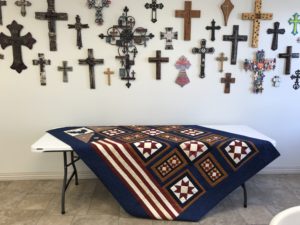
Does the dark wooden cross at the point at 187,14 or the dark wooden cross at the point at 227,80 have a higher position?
the dark wooden cross at the point at 187,14

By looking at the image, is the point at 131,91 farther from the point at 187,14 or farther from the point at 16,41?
the point at 16,41

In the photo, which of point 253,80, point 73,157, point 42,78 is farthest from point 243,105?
point 42,78

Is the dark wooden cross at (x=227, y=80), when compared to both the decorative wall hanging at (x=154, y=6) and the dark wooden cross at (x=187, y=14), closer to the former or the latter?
the dark wooden cross at (x=187, y=14)

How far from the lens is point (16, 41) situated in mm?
2621

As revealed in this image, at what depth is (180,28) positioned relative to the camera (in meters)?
2.73

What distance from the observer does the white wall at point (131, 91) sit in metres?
2.67

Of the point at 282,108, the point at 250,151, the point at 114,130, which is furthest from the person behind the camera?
the point at 282,108

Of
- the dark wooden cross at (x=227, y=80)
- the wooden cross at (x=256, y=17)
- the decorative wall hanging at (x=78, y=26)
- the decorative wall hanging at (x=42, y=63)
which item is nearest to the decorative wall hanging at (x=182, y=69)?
the dark wooden cross at (x=227, y=80)

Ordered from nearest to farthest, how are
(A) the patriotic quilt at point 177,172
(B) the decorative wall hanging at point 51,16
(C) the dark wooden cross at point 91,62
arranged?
(A) the patriotic quilt at point 177,172 → (B) the decorative wall hanging at point 51,16 → (C) the dark wooden cross at point 91,62

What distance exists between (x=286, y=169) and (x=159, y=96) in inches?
66.6

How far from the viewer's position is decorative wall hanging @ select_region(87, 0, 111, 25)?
2.62 m

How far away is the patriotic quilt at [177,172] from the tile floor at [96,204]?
131mm

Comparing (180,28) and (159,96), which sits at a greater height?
(180,28)

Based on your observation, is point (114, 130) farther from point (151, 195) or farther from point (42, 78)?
point (42, 78)
